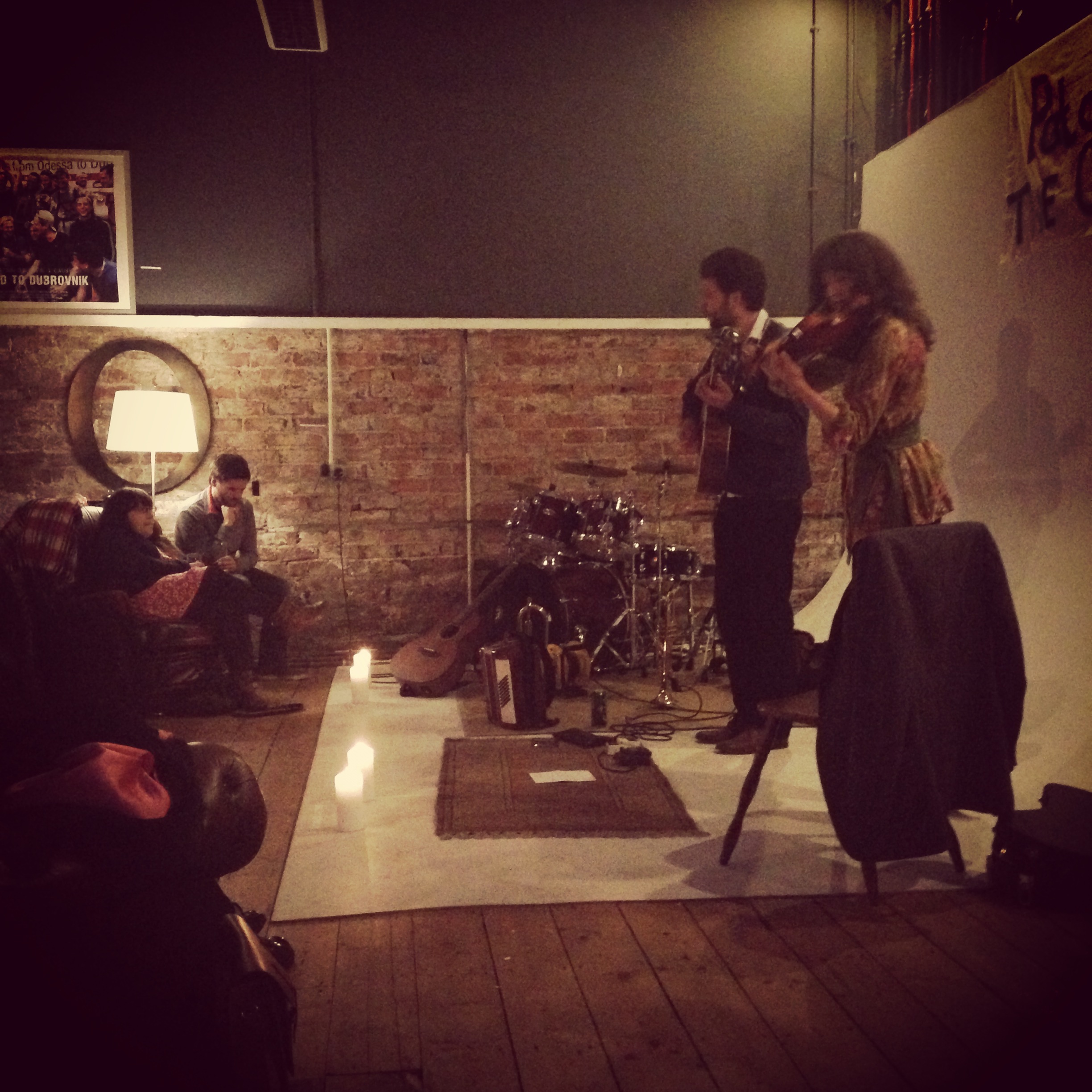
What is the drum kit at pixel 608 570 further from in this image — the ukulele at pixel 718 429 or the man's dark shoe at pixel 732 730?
the ukulele at pixel 718 429

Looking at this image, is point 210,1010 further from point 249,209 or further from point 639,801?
point 249,209

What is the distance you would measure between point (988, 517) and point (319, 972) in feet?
9.79

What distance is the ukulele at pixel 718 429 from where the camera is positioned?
12.4 feet

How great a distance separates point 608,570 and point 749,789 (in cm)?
283

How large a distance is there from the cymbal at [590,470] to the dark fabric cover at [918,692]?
3188mm

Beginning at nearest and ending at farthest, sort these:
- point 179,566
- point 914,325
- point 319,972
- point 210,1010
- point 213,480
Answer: point 210,1010, point 319,972, point 914,325, point 179,566, point 213,480

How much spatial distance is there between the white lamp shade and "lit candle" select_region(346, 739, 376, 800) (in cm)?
269

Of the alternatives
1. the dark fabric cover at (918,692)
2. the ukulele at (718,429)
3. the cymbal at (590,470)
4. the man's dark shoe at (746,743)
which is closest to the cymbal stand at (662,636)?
the cymbal at (590,470)

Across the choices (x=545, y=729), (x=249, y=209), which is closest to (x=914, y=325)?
(x=545, y=729)

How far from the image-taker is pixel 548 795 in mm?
3592

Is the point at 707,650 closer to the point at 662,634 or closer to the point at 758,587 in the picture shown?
the point at 662,634

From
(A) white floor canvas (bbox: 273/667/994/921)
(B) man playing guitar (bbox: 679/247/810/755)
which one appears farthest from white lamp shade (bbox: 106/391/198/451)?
(B) man playing guitar (bbox: 679/247/810/755)

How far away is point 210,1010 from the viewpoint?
1662 mm

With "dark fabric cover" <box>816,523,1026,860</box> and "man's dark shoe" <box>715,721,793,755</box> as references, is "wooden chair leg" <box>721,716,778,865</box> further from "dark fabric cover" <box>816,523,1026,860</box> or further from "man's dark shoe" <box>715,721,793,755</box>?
"man's dark shoe" <box>715,721,793,755</box>
